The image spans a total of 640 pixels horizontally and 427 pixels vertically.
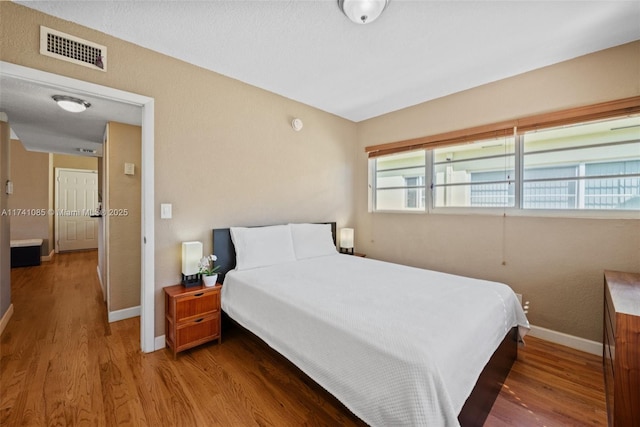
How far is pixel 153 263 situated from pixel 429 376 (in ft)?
7.39

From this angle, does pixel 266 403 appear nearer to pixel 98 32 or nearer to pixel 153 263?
pixel 153 263

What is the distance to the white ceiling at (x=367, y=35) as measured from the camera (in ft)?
5.82

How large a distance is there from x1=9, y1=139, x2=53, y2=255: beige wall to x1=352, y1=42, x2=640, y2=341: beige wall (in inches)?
292

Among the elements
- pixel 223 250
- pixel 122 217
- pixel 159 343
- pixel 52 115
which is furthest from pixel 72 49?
pixel 159 343

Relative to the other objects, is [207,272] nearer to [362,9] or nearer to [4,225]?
[4,225]

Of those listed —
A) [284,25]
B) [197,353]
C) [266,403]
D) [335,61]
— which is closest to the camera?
[266,403]

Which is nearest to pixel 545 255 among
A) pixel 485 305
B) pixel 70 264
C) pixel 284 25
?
pixel 485 305

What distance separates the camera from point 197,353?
2.23m

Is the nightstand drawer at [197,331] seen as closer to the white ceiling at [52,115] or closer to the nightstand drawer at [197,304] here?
the nightstand drawer at [197,304]

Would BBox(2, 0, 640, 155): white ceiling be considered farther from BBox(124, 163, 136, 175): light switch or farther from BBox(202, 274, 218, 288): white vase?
BBox(202, 274, 218, 288): white vase

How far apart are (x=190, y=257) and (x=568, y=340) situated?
11.4ft

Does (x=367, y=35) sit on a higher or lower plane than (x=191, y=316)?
higher

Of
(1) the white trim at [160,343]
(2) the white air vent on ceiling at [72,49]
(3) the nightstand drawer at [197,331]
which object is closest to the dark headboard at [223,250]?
(3) the nightstand drawer at [197,331]

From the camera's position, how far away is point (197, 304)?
88.0 inches
